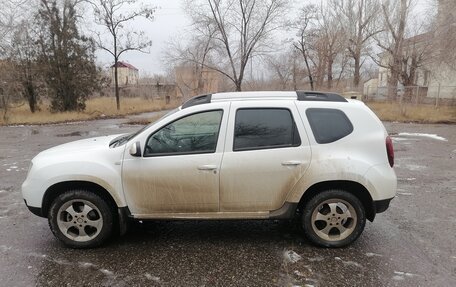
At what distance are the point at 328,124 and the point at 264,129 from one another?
0.71 metres

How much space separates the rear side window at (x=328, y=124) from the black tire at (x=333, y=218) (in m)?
0.60

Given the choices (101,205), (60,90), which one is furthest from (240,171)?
(60,90)

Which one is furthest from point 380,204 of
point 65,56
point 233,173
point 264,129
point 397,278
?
point 65,56

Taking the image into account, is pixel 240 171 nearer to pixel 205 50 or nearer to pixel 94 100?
pixel 205 50

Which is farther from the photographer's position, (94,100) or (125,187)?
(94,100)

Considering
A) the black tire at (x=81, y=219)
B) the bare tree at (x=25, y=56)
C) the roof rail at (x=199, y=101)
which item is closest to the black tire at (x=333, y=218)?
the roof rail at (x=199, y=101)

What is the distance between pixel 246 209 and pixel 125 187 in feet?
4.39

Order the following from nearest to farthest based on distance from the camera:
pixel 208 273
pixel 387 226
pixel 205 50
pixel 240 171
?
pixel 208 273 → pixel 240 171 → pixel 387 226 → pixel 205 50

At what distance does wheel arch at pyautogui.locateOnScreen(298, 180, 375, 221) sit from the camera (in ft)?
12.6

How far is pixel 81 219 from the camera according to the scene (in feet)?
12.8

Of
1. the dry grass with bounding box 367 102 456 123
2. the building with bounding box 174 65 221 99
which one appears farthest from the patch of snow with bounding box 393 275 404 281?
the building with bounding box 174 65 221 99

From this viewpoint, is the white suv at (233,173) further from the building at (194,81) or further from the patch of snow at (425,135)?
the building at (194,81)

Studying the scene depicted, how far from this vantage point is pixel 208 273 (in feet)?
11.2

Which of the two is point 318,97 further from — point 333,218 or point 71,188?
point 71,188
